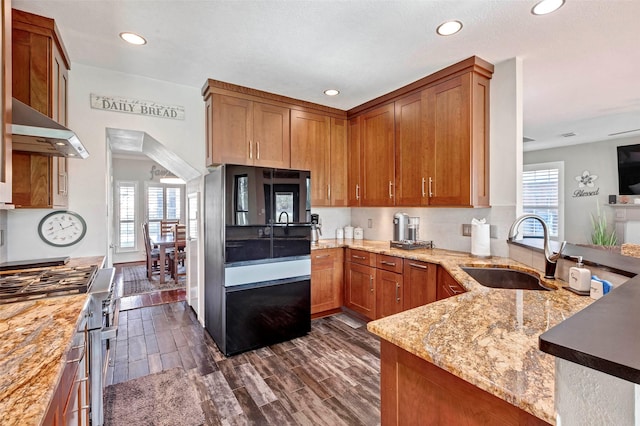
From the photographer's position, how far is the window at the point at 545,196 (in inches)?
235

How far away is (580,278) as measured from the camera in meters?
1.51

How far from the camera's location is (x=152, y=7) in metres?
1.91

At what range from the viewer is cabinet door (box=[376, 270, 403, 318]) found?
2.98m

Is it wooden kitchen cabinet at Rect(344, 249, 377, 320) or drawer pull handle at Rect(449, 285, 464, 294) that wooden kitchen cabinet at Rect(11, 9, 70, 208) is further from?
drawer pull handle at Rect(449, 285, 464, 294)

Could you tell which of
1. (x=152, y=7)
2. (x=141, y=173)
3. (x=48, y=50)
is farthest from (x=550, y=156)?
(x=141, y=173)

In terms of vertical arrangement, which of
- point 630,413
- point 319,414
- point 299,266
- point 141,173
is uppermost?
point 141,173

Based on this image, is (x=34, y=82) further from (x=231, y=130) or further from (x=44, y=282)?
(x=231, y=130)

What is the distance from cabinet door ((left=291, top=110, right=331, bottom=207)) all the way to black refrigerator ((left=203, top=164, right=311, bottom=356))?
1.97 ft

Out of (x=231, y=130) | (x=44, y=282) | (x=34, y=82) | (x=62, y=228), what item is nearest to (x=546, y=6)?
(x=231, y=130)

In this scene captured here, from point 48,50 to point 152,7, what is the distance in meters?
0.83

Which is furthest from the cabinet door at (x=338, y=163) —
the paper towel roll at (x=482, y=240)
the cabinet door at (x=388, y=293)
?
the paper towel roll at (x=482, y=240)

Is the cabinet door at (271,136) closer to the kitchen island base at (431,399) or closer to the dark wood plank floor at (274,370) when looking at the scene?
the dark wood plank floor at (274,370)

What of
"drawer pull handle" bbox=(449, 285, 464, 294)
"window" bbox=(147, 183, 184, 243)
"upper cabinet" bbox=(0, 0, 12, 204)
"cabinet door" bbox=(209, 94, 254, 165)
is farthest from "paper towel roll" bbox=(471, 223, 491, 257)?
"window" bbox=(147, 183, 184, 243)

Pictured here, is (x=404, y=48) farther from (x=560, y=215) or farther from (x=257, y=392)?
(x=560, y=215)
